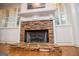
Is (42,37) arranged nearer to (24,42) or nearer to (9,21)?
(24,42)

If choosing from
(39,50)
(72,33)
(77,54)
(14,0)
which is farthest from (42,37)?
(14,0)

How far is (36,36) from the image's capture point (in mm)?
2018

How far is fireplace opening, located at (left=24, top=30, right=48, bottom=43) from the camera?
1.99m

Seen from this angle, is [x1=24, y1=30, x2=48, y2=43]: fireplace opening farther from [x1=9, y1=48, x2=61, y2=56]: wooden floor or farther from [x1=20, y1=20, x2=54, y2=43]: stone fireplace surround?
[x1=9, y1=48, x2=61, y2=56]: wooden floor

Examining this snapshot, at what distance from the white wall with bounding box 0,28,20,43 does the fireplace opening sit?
15 centimetres

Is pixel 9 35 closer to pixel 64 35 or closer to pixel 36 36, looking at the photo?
pixel 36 36

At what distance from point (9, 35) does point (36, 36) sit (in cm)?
44

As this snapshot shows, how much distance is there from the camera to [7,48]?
1.99m

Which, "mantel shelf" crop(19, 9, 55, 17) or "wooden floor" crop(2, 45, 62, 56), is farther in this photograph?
"mantel shelf" crop(19, 9, 55, 17)

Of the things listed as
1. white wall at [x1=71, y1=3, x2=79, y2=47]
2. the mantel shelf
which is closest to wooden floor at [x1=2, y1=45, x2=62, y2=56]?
white wall at [x1=71, y1=3, x2=79, y2=47]

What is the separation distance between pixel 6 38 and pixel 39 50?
1.85 feet

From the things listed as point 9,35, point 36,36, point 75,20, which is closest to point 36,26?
point 36,36

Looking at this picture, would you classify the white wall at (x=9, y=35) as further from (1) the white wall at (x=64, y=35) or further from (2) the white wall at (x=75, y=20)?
(2) the white wall at (x=75, y=20)

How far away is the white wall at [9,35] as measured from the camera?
6.59 ft
